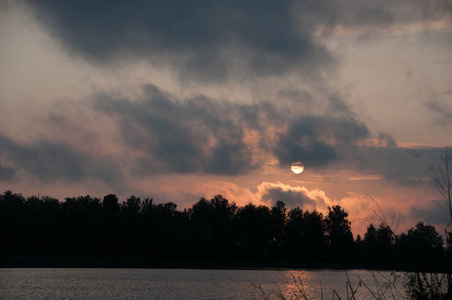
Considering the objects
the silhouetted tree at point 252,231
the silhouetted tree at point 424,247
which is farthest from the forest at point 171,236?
the silhouetted tree at point 424,247

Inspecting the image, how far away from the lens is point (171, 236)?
142 m

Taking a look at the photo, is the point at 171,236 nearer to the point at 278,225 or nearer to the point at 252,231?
the point at 252,231

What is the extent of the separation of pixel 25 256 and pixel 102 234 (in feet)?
75.0

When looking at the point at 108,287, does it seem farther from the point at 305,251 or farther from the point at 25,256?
the point at 305,251

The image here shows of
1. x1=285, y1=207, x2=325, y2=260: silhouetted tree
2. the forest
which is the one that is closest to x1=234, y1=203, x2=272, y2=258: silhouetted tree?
the forest

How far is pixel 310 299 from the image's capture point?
5506cm

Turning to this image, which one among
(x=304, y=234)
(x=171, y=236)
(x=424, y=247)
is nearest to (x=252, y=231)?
(x=304, y=234)

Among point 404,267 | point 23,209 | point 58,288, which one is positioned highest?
point 23,209

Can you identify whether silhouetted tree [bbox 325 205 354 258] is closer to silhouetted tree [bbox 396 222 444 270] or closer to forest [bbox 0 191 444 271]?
forest [bbox 0 191 444 271]

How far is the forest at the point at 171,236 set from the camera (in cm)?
12606

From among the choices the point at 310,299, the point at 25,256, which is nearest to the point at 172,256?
the point at 25,256

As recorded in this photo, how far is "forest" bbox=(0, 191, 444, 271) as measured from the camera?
12606 cm

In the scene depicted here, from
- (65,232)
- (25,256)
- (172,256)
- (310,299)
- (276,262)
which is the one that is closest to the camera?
(310,299)

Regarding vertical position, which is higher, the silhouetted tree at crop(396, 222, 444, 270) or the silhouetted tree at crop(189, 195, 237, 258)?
the silhouetted tree at crop(189, 195, 237, 258)
